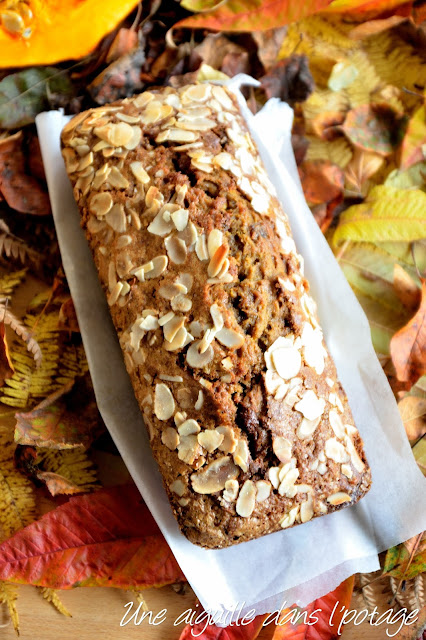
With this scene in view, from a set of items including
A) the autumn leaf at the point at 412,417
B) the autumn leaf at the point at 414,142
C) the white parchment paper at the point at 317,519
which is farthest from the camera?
the autumn leaf at the point at 414,142

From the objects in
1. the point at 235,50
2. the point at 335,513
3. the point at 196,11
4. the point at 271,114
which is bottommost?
the point at 335,513

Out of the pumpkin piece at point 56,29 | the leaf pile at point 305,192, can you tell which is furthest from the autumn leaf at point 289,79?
the pumpkin piece at point 56,29

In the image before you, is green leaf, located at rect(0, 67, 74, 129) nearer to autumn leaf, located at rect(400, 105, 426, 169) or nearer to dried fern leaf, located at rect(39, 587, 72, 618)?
autumn leaf, located at rect(400, 105, 426, 169)

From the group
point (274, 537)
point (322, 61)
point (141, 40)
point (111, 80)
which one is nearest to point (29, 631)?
point (274, 537)

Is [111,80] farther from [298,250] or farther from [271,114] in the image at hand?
[298,250]

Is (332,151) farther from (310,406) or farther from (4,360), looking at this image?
(4,360)

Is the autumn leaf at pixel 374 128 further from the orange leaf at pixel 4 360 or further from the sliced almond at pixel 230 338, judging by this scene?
the orange leaf at pixel 4 360

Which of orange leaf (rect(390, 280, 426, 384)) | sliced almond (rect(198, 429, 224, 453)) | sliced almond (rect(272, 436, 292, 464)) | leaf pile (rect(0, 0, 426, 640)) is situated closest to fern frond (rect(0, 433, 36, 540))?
leaf pile (rect(0, 0, 426, 640))
